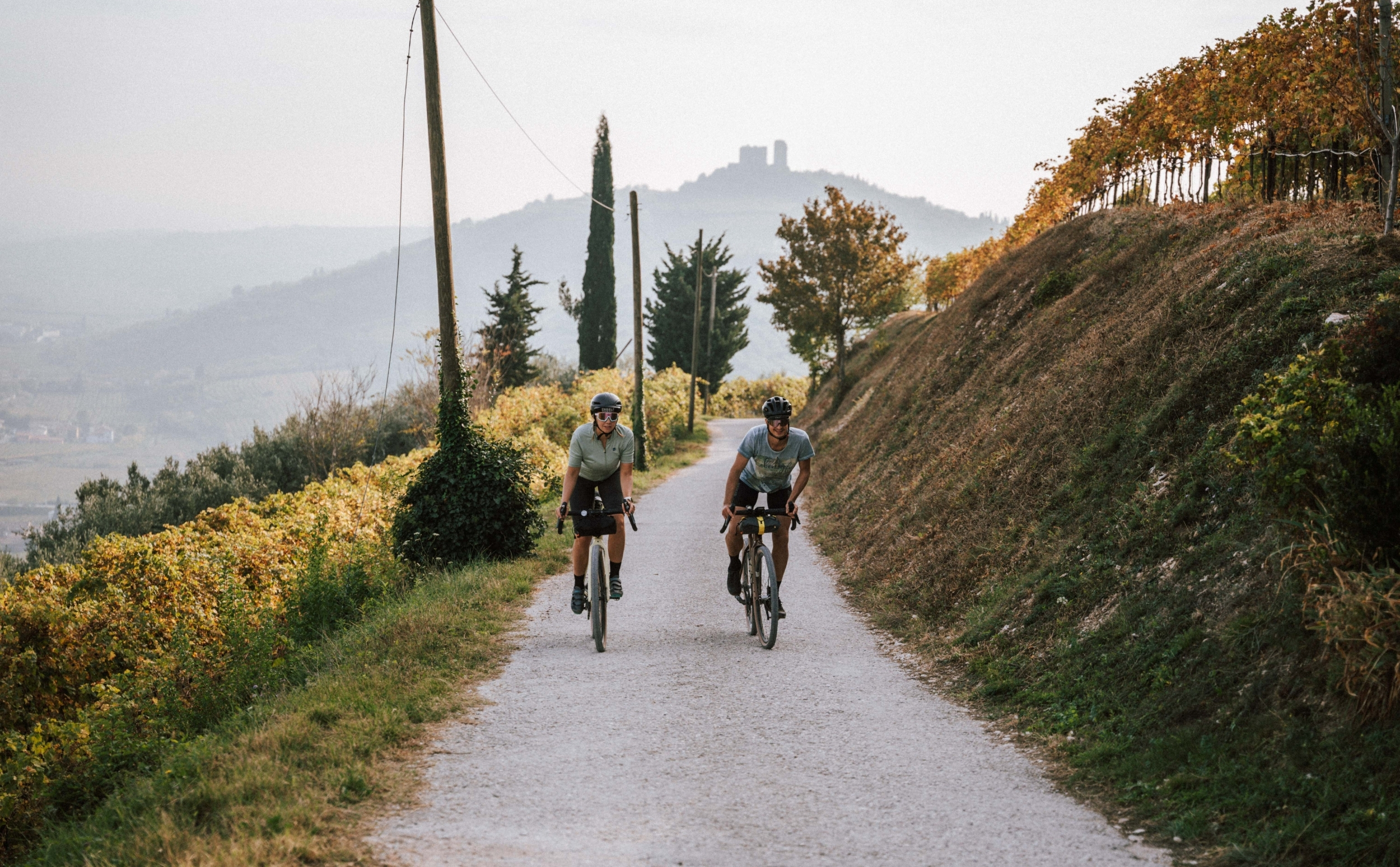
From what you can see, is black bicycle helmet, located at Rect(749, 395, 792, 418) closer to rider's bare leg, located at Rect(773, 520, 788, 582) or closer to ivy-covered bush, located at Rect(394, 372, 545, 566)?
rider's bare leg, located at Rect(773, 520, 788, 582)

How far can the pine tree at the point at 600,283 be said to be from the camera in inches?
1954

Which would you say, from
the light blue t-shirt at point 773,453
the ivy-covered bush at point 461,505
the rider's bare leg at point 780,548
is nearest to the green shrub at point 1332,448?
the light blue t-shirt at point 773,453

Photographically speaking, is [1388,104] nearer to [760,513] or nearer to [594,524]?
[760,513]

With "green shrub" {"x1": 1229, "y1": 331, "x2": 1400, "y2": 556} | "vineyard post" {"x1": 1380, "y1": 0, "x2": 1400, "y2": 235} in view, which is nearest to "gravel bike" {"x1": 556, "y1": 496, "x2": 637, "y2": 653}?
"green shrub" {"x1": 1229, "y1": 331, "x2": 1400, "y2": 556}

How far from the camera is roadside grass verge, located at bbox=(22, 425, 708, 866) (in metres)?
3.94

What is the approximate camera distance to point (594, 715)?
5988mm

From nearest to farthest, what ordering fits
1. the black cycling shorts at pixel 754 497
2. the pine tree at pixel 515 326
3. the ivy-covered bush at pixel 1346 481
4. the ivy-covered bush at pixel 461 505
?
the ivy-covered bush at pixel 1346 481, the black cycling shorts at pixel 754 497, the ivy-covered bush at pixel 461 505, the pine tree at pixel 515 326

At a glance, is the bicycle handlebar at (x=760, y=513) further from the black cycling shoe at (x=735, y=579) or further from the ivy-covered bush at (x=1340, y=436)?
the ivy-covered bush at (x=1340, y=436)

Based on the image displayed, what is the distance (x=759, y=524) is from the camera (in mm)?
8008

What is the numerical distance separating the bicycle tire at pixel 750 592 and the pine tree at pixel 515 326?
1494 inches

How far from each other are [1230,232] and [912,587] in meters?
6.79

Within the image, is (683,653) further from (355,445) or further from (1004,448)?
(355,445)

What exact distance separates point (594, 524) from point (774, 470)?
1707 mm

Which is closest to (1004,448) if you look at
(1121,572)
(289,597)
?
(1121,572)
